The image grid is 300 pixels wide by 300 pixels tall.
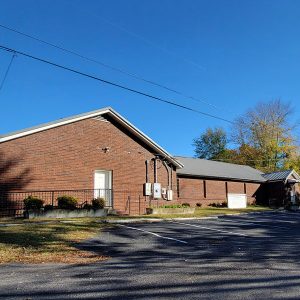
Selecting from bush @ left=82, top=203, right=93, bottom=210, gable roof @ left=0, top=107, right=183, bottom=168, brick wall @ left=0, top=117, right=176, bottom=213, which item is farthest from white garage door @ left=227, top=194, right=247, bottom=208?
bush @ left=82, top=203, right=93, bottom=210

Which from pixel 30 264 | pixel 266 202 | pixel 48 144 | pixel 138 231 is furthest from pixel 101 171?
pixel 266 202

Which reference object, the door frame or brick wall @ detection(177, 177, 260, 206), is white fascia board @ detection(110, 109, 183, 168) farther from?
brick wall @ detection(177, 177, 260, 206)

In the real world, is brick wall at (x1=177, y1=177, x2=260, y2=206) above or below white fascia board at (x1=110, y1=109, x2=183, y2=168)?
below

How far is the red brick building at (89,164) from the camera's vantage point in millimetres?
20953

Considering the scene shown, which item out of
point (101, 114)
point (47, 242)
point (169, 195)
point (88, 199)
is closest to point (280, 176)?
point (169, 195)

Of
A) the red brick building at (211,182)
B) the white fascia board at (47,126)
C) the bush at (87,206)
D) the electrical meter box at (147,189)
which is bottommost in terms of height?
the bush at (87,206)

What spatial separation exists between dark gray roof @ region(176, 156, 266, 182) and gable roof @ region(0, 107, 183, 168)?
19.3 ft

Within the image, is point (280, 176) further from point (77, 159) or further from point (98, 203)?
point (98, 203)

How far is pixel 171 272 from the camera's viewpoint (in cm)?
836

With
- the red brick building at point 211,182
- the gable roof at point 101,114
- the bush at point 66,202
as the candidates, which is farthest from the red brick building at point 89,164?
the red brick building at point 211,182

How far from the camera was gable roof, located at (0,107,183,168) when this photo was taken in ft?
68.7

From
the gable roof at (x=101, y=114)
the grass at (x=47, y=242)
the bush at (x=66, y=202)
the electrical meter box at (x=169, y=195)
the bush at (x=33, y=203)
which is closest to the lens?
the grass at (x=47, y=242)

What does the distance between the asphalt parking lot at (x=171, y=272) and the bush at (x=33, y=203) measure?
23.3ft

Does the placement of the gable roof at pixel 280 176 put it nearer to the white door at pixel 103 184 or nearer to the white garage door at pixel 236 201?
the white garage door at pixel 236 201
